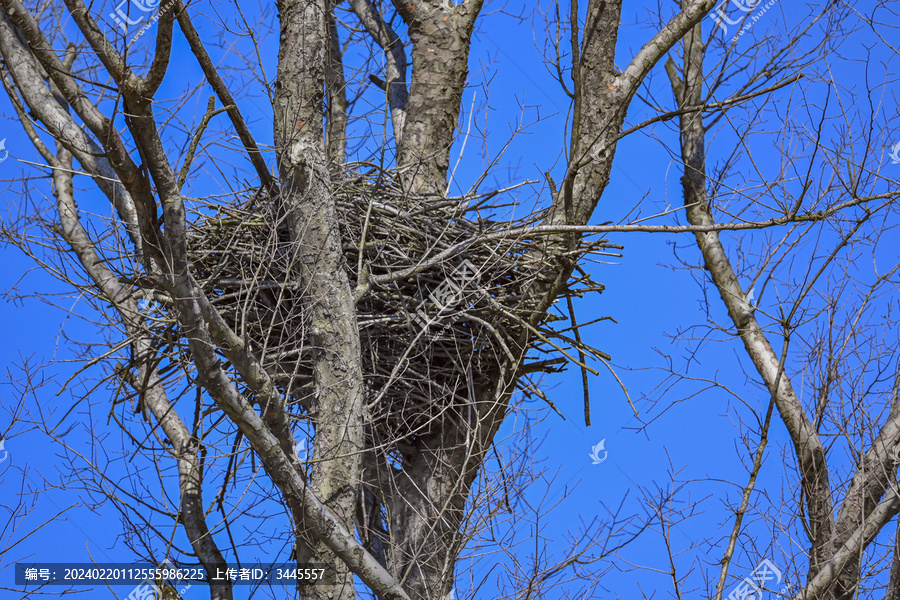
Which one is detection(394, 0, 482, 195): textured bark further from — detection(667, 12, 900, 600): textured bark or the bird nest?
detection(667, 12, 900, 600): textured bark

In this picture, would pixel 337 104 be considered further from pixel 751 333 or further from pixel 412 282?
pixel 751 333

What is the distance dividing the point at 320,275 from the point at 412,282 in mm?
660

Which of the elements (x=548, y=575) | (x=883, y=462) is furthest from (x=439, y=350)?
(x=883, y=462)

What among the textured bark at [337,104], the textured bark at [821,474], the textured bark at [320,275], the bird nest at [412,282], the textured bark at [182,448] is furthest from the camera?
the textured bark at [337,104]

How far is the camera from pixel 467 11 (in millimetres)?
5426

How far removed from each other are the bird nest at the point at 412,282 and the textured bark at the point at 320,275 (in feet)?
0.65

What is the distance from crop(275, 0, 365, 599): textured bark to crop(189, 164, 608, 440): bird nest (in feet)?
0.65

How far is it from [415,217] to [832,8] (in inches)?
134

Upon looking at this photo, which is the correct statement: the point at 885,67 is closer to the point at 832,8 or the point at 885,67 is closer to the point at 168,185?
the point at 832,8

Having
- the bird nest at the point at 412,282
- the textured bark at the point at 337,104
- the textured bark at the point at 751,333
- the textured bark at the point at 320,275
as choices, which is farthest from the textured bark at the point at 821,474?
the textured bark at the point at 337,104

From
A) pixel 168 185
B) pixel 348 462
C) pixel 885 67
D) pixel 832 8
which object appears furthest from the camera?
pixel 832 8

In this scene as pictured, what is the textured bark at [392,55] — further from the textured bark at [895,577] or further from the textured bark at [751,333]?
the textured bark at [895,577]

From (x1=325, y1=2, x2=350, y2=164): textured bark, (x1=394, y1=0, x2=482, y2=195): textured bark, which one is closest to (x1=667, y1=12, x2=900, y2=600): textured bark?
(x1=394, y1=0, x2=482, y2=195): textured bark

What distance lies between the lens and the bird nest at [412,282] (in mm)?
Answer: 4184
